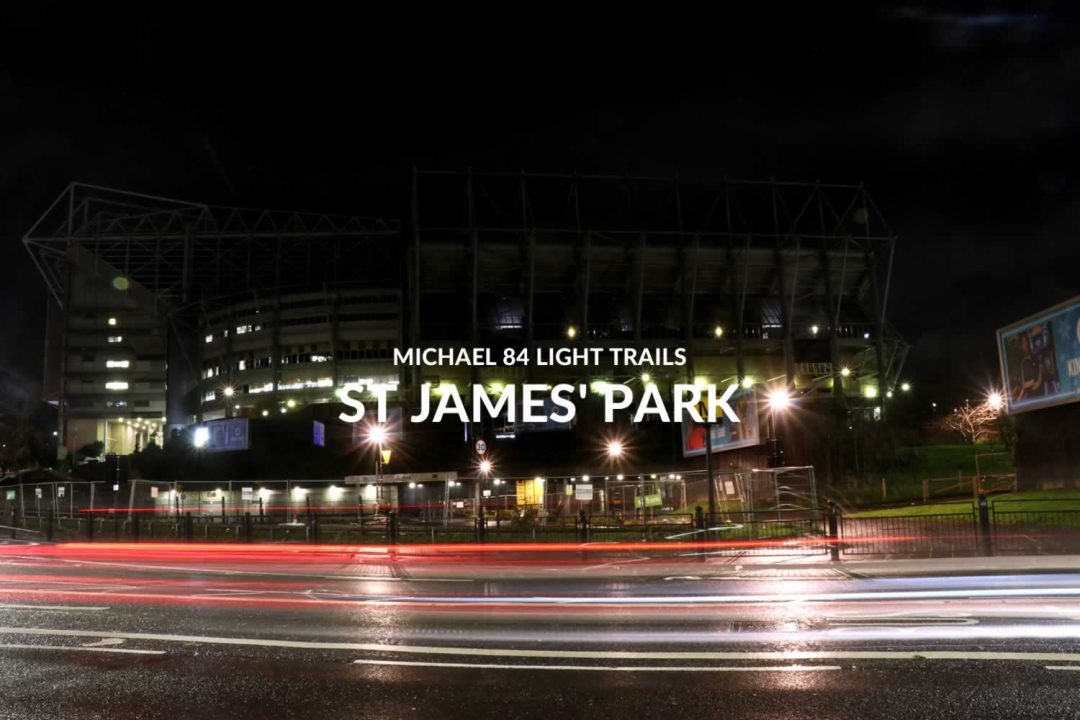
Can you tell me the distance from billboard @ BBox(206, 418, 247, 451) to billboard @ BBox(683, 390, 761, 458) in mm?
43660

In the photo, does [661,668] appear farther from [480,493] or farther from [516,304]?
[516,304]

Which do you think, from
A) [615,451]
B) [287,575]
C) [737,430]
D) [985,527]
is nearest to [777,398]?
[737,430]

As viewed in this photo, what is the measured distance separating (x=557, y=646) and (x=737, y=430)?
3128cm

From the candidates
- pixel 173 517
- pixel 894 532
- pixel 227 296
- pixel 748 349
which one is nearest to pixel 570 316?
pixel 748 349

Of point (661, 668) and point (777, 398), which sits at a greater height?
point (777, 398)

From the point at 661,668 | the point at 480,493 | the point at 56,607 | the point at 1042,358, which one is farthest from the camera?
the point at 480,493

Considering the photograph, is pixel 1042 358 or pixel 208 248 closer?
pixel 1042 358

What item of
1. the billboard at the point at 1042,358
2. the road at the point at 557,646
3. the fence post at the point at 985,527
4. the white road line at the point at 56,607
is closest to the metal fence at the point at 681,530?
the fence post at the point at 985,527

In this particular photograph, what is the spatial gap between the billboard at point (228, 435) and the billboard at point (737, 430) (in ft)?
143

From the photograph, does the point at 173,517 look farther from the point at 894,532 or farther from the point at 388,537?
the point at 894,532

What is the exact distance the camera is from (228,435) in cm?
7281

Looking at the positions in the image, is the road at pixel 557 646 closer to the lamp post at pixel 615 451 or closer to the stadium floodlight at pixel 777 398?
the stadium floodlight at pixel 777 398

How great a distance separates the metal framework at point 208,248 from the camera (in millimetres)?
100562

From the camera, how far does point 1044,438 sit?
95.3 feet
